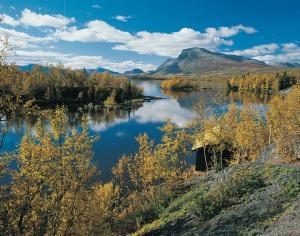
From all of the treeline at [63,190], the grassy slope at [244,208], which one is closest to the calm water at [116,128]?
the treeline at [63,190]

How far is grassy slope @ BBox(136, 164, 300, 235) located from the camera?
24.7 m

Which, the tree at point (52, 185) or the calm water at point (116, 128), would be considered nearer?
the tree at point (52, 185)

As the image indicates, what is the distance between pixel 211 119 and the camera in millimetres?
57375

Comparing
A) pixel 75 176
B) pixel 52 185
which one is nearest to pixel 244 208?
pixel 75 176

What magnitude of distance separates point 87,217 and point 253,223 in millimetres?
14026

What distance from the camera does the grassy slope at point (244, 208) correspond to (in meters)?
24.7

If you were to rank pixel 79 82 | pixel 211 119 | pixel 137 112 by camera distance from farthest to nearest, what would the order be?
1. pixel 79 82
2. pixel 137 112
3. pixel 211 119

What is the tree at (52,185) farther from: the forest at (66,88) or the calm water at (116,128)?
the forest at (66,88)

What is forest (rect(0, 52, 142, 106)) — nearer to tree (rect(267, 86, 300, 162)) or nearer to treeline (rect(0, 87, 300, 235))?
tree (rect(267, 86, 300, 162))

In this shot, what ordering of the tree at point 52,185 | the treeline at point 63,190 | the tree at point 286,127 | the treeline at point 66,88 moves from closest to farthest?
the tree at point 52,185, the treeline at point 63,190, the tree at point 286,127, the treeline at point 66,88

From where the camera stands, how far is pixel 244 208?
29031 mm

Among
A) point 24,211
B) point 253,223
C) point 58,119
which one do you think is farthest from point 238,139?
point 24,211

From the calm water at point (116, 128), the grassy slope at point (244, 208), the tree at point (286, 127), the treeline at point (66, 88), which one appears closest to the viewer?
the grassy slope at point (244, 208)

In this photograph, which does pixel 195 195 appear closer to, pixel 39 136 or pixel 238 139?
pixel 238 139
